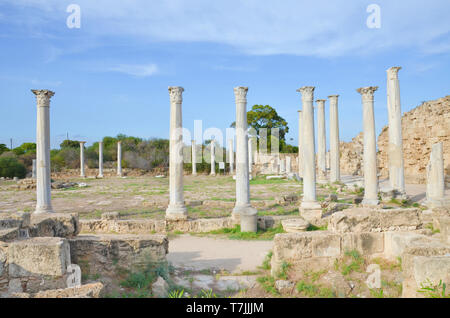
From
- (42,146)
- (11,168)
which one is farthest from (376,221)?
(11,168)

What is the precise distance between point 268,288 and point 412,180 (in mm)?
20631

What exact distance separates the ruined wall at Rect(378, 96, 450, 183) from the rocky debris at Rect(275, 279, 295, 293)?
1970 centimetres

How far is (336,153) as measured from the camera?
20.0 meters

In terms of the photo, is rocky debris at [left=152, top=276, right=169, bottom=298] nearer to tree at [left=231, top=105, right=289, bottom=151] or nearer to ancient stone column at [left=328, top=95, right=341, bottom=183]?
ancient stone column at [left=328, top=95, right=341, bottom=183]

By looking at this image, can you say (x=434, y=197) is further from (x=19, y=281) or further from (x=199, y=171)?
(x=199, y=171)

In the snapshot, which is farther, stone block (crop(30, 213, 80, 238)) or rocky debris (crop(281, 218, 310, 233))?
rocky debris (crop(281, 218, 310, 233))

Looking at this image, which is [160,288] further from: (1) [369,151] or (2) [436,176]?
(2) [436,176]

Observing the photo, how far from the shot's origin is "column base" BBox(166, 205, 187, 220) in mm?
10438

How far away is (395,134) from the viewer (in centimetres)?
1369

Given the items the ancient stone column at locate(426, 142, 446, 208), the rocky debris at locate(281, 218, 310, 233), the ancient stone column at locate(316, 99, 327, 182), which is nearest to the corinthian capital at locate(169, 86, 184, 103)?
the rocky debris at locate(281, 218, 310, 233)

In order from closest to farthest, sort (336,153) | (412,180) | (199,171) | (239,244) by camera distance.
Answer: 1. (239,244)
2. (336,153)
3. (412,180)
4. (199,171)

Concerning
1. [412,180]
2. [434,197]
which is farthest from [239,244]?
[412,180]

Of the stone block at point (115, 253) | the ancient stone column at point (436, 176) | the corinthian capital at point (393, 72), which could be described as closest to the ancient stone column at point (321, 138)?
the corinthian capital at point (393, 72)

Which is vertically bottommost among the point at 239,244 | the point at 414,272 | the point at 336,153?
the point at 239,244
